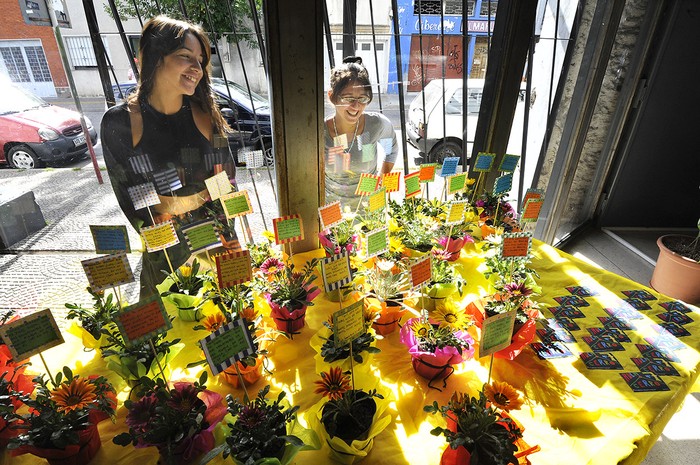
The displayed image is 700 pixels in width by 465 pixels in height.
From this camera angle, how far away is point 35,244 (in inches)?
69.7

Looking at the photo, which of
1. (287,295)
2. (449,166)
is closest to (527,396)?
(287,295)

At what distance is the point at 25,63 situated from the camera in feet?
4.17

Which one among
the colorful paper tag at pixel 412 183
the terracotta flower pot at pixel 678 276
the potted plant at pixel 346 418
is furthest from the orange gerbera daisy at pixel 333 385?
the terracotta flower pot at pixel 678 276

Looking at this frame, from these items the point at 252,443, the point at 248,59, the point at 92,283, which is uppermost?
the point at 248,59

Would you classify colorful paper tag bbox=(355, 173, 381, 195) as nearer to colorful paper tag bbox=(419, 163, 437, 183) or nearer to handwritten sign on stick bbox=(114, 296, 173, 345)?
colorful paper tag bbox=(419, 163, 437, 183)

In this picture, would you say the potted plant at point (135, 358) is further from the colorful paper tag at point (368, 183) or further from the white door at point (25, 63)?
the colorful paper tag at point (368, 183)

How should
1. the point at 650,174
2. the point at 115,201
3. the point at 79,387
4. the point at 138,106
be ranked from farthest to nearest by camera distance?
the point at 650,174 < the point at 115,201 < the point at 138,106 < the point at 79,387

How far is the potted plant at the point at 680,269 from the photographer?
103 inches

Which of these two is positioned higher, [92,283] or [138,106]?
[138,106]

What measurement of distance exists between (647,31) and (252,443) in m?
3.85

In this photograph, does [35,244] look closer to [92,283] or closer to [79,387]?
[92,283]

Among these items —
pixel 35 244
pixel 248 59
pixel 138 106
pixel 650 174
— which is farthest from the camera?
pixel 650 174

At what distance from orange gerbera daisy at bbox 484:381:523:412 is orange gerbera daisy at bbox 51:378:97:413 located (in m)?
Answer: 1.08

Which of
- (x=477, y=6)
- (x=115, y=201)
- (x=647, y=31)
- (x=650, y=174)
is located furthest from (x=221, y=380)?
(x=650, y=174)
